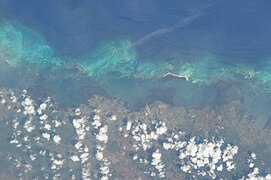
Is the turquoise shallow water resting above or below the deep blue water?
below

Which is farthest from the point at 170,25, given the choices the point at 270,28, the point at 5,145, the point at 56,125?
the point at 5,145

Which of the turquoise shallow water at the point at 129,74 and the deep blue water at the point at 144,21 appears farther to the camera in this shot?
the turquoise shallow water at the point at 129,74

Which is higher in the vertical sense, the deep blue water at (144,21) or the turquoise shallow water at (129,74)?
the deep blue water at (144,21)

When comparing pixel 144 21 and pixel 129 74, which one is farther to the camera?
pixel 129 74

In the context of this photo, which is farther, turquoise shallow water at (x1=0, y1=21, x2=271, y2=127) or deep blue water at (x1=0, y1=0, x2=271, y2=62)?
turquoise shallow water at (x1=0, y1=21, x2=271, y2=127)

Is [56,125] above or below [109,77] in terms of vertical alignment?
below

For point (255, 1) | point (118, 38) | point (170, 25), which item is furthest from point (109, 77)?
point (255, 1)

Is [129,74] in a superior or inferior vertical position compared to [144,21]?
inferior

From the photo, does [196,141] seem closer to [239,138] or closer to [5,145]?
[239,138]

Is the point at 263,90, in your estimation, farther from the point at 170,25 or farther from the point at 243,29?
the point at 170,25

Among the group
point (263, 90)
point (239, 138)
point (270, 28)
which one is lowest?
point (239, 138)
